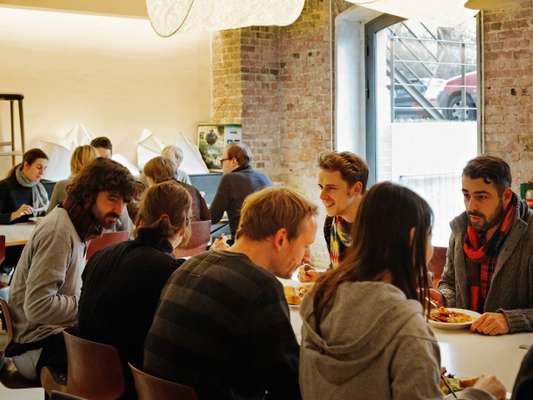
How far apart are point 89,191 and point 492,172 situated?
6.08ft

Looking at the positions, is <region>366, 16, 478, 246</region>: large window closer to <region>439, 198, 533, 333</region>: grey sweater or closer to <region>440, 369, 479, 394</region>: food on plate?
<region>439, 198, 533, 333</region>: grey sweater

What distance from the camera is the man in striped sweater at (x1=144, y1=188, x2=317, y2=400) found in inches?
95.5

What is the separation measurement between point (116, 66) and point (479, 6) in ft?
22.0

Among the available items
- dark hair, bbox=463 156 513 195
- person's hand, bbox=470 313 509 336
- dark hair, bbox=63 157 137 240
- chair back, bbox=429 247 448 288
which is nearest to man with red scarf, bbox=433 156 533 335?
dark hair, bbox=463 156 513 195

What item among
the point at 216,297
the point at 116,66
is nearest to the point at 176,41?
the point at 116,66

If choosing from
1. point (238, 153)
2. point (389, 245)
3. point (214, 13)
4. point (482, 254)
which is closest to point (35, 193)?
point (238, 153)

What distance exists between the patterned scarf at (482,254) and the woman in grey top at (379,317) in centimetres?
124

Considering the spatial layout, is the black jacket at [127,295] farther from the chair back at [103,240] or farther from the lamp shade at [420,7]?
the chair back at [103,240]

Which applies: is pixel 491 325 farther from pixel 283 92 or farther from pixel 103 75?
pixel 103 75

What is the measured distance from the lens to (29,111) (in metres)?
8.78

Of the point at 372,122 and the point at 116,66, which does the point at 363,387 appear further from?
the point at 116,66

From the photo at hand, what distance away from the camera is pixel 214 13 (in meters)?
3.68

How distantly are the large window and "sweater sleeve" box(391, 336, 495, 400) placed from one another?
6.89m

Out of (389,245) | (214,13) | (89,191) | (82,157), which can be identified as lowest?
(389,245)
